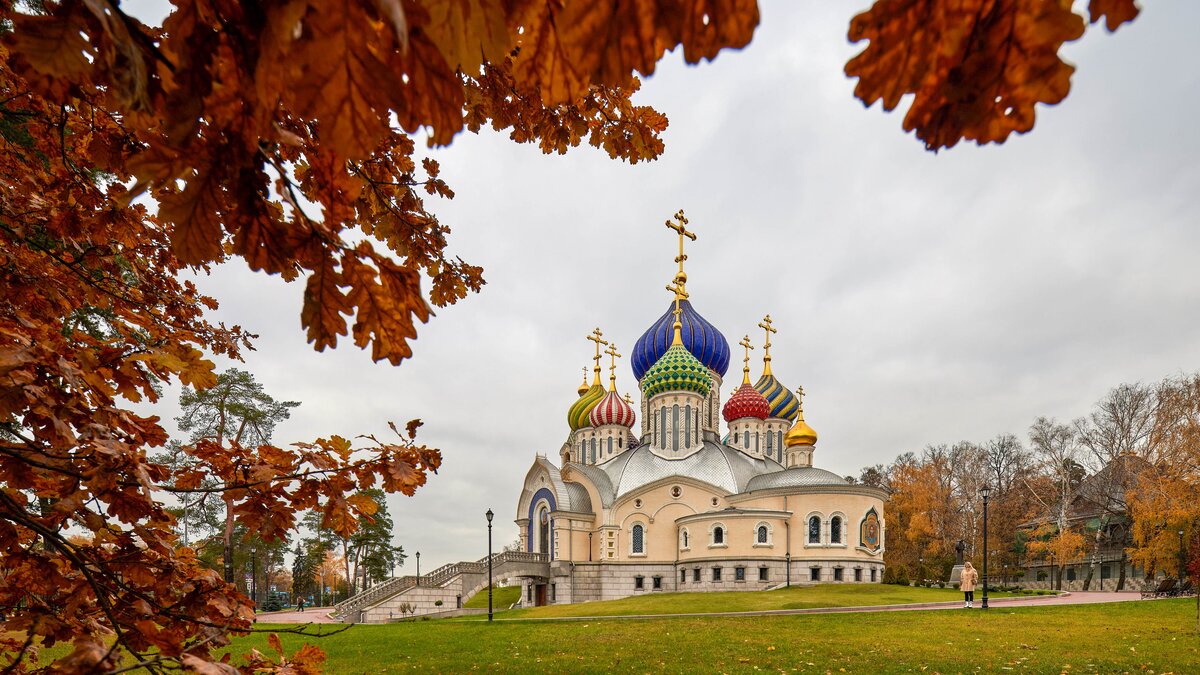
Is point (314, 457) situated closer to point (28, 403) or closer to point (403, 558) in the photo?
point (28, 403)

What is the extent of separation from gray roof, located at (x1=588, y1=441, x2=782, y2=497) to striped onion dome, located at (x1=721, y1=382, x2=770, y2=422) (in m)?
3.57

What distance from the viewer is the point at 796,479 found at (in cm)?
3516

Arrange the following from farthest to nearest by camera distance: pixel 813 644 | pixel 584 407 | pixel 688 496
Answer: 1. pixel 584 407
2. pixel 688 496
3. pixel 813 644

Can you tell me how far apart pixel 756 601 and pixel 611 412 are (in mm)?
21197

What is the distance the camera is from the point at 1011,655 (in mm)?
10930

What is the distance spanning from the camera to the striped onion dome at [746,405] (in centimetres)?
4422

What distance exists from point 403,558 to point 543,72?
63.9m

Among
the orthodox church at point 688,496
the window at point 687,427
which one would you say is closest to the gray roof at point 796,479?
the orthodox church at point 688,496

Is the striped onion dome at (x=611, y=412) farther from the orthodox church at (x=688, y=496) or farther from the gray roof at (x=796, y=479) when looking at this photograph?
the gray roof at (x=796, y=479)

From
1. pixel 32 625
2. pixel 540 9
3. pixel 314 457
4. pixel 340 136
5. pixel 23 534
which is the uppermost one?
pixel 540 9

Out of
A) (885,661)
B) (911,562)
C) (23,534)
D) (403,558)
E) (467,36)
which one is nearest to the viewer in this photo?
(467,36)

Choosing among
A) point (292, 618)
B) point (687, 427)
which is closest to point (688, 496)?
point (687, 427)

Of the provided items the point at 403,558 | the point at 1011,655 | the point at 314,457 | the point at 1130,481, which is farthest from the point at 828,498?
the point at 403,558

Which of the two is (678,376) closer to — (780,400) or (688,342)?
(688,342)
